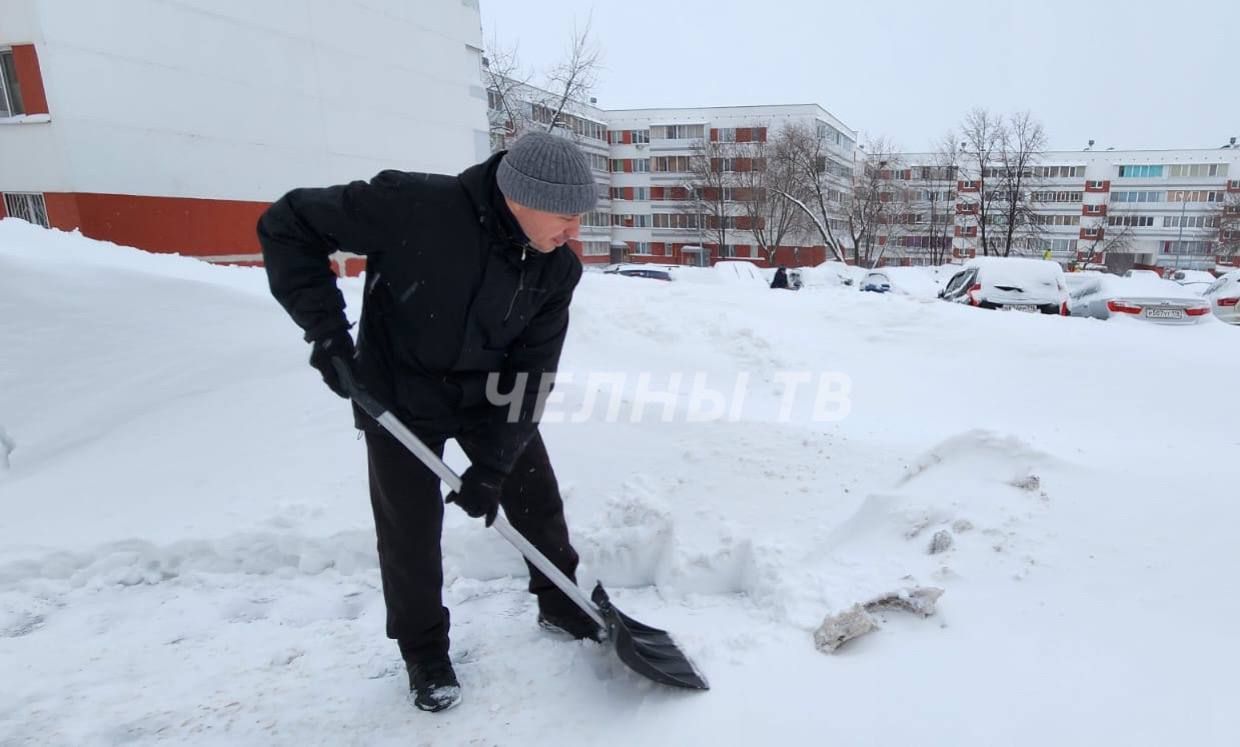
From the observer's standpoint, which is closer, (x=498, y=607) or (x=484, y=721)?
(x=484, y=721)

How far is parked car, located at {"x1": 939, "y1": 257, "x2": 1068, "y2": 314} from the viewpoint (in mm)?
9125

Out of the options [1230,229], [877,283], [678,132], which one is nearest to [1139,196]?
[1230,229]

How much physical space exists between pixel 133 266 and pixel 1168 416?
24.3 ft

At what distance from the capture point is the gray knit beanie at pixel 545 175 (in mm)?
1859

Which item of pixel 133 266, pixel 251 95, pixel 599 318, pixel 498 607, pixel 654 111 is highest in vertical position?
pixel 654 111

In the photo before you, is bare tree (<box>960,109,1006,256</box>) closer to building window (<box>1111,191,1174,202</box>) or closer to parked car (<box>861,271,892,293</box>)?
parked car (<box>861,271,892,293</box>)

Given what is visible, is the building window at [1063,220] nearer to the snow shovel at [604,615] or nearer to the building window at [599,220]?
the building window at [599,220]

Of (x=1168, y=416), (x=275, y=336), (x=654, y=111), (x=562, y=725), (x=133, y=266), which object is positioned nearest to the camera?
(x=562, y=725)

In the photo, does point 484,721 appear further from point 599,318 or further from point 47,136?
point 47,136

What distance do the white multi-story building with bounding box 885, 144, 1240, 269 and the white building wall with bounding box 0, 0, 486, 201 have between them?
48.8 metres

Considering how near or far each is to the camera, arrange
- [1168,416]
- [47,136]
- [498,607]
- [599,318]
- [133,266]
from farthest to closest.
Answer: [47,136] → [599,318] → [133,266] → [1168,416] → [498,607]

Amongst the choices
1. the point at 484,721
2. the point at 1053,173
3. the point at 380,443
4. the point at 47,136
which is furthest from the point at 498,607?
the point at 1053,173

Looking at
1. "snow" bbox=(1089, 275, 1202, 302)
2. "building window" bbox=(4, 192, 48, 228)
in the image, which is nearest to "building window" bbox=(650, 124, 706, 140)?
"snow" bbox=(1089, 275, 1202, 302)

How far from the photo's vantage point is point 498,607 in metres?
2.68
